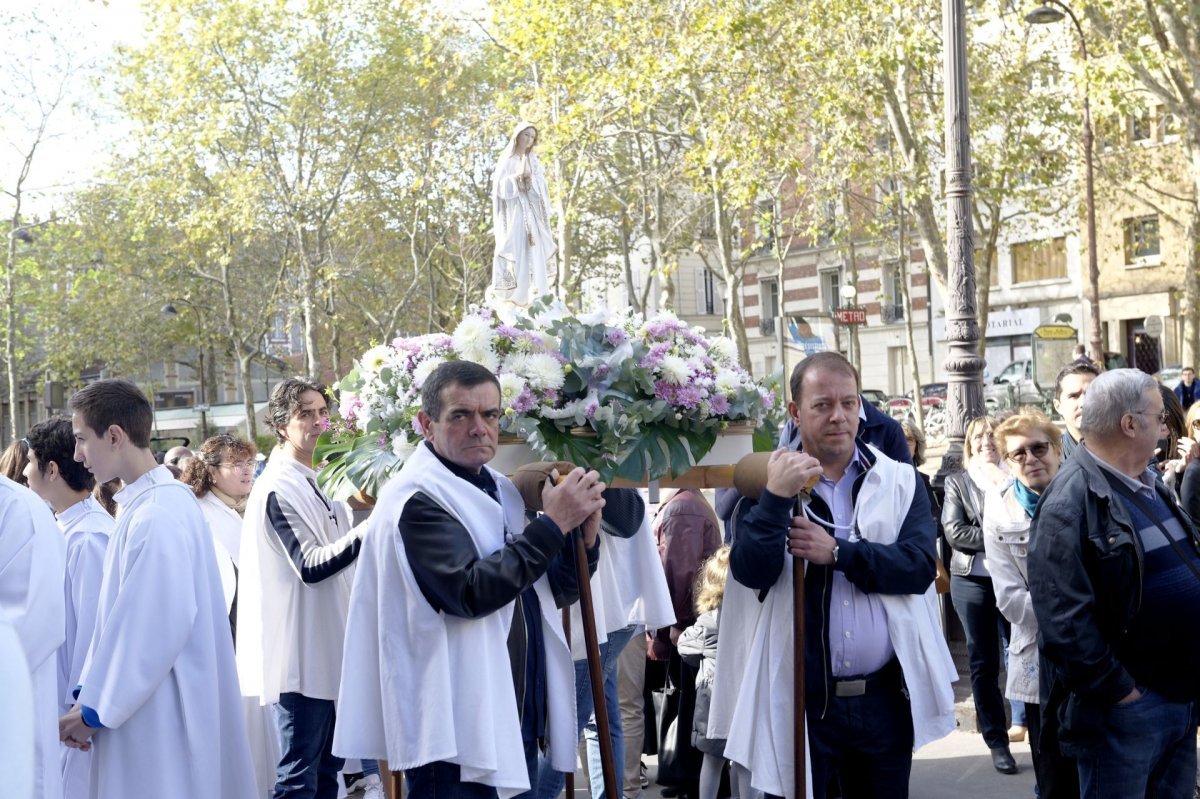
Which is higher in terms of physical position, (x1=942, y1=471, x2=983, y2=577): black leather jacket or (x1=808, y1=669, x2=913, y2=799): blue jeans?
(x1=942, y1=471, x2=983, y2=577): black leather jacket

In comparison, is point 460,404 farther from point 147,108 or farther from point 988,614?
point 147,108

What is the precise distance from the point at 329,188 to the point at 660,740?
87.9 ft

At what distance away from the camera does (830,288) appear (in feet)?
176

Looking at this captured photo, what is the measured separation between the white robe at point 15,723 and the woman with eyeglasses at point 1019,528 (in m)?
4.95

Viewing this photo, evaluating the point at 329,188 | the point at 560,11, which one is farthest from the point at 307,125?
the point at 560,11

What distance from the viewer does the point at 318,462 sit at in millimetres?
5070

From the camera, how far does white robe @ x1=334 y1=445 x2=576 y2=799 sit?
140 inches

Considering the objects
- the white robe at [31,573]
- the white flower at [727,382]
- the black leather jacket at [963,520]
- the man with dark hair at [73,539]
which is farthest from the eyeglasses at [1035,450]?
the white robe at [31,573]

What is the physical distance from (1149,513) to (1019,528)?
84.9 inches

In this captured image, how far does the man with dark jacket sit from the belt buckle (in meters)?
0.62

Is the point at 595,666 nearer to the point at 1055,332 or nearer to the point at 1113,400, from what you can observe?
the point at 1113,400

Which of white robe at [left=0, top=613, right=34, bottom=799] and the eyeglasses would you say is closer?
white robe at [left=0, top=613, right=34, bottom=799]

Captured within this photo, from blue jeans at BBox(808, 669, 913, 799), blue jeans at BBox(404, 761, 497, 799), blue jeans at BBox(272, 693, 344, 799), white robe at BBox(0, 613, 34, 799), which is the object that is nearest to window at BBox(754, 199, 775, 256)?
blue jeans at BBox(272, 693, 344, 799)

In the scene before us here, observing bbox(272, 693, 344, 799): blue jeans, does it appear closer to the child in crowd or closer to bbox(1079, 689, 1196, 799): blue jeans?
the child in crowd
